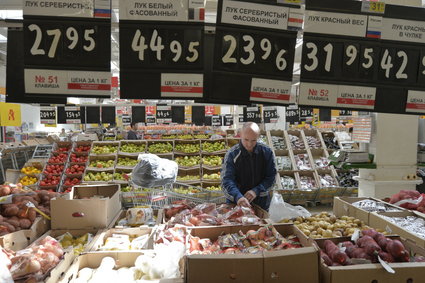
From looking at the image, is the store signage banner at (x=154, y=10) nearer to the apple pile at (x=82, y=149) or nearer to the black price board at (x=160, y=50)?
the black price board at (x=160, y=50)

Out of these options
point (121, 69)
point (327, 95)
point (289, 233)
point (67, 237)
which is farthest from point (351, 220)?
point (67, 237)

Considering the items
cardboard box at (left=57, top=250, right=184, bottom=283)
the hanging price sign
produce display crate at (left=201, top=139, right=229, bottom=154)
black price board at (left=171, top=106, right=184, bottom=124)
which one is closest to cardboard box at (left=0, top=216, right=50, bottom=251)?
cardboard box at (left=57, top=250, right=184, bottom=283)

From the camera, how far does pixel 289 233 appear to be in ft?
8.05

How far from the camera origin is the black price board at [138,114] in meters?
11.9

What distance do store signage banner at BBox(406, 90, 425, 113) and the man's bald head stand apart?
1.51 m

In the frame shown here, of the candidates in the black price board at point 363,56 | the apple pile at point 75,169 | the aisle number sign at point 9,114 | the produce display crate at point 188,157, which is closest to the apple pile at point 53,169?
the apple pile at point 75,169

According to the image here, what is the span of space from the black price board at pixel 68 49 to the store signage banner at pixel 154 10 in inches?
5.5

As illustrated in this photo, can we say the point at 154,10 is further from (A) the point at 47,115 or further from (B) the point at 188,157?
(A) the point at 47,115

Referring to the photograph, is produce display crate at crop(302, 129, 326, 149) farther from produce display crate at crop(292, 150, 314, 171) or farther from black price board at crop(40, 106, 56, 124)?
black price board at crop(40, 106, 56, 124)

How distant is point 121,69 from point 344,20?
1.90 m

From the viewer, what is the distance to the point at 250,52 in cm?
264

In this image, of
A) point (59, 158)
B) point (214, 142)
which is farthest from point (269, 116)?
point (59, 158)

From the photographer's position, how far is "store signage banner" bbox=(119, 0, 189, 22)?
2.49m

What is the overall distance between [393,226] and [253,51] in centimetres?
189
